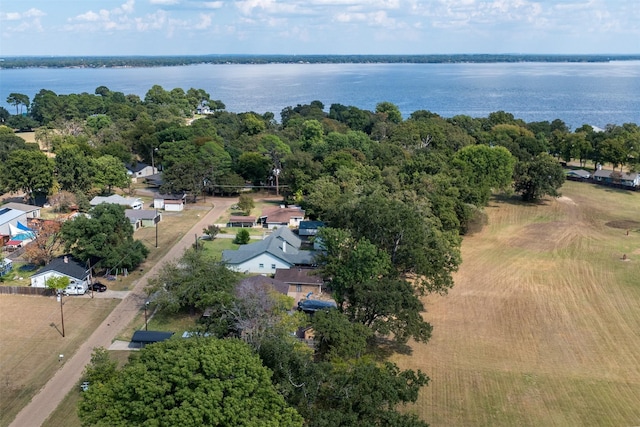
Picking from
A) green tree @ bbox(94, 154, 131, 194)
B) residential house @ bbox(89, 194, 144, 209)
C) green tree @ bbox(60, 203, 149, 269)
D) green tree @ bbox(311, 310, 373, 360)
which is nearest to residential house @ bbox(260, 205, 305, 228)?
residential house @ bbox(89, 194, 144, 209)

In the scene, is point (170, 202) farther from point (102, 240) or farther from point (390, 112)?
point (390, 112)

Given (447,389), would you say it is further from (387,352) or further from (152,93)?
(152,93)

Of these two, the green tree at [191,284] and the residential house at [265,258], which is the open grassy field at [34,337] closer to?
the green tree at [191,284]

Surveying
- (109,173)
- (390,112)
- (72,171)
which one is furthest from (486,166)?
(390,112)

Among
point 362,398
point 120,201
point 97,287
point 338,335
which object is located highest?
point 362,398

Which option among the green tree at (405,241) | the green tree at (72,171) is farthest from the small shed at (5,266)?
the green tree at (405,241)
